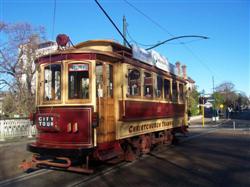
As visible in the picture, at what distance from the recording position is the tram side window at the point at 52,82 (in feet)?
29.3

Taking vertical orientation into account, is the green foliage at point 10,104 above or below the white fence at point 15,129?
above

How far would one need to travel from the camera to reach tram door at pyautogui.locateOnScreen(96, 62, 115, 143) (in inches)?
345

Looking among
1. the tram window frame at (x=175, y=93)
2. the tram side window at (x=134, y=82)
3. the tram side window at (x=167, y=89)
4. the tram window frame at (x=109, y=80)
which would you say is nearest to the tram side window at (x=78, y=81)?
the tram window frame at (x=109, y=80)

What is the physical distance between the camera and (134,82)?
34.5ft

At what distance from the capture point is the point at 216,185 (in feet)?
24.5

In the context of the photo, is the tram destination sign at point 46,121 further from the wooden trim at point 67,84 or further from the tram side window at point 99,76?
the tram side window at point 99,76

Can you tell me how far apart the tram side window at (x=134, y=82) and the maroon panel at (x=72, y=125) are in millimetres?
2225

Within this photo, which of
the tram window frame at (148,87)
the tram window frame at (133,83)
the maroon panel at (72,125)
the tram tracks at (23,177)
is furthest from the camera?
the tram window frame at (148,87)

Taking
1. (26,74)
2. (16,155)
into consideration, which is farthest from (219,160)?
(26,74)

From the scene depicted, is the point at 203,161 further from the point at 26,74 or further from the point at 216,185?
the point at 26,74

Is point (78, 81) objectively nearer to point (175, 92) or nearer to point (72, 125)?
point (72, 125)

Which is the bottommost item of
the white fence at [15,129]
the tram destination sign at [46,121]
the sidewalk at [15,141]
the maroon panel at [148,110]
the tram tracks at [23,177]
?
the tram tracks at [23,177]

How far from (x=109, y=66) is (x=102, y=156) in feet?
8.78

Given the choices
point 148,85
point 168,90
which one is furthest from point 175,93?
point 148,85
